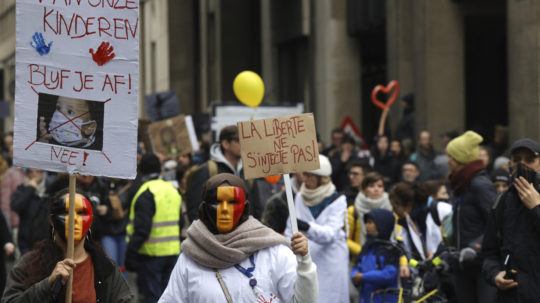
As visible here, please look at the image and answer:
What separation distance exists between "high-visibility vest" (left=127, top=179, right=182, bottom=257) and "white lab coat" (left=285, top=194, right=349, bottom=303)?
2.12 m

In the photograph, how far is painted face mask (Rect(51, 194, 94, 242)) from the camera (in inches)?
262

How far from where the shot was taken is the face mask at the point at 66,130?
668cm

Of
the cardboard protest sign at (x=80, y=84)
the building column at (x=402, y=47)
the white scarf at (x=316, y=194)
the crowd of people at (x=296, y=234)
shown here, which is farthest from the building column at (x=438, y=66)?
the cardboard protest sign at (x=80, y=84)

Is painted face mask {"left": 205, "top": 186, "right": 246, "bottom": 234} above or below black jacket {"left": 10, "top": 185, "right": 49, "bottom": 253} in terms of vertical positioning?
above

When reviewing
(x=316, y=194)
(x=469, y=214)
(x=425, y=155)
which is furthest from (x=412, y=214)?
(x=425, y=155)

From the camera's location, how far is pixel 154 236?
1243 cm

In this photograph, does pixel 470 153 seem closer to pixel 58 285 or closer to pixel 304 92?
pixel 58 285

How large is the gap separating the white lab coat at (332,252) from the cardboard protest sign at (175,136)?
9698mm

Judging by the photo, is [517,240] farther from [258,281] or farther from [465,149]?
[258,281]

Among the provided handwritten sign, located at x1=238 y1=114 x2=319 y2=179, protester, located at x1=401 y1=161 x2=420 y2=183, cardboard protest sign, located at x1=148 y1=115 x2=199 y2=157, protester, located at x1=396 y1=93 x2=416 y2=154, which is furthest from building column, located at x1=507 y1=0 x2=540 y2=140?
handwritten sign, located at x1=238 y1=114 x2=319 y2=179

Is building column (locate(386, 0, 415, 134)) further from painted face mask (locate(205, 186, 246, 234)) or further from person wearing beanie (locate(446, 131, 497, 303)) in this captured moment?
painted face mask (locate(205, 186, 246, 234))

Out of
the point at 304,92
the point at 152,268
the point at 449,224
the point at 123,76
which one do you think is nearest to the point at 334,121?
the point at 304,92

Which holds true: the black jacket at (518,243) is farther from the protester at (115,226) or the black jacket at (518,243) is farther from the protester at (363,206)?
the protester at (115,226)

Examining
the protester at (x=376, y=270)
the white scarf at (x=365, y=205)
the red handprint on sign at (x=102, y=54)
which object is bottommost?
the protester at (x=376, y=270)
